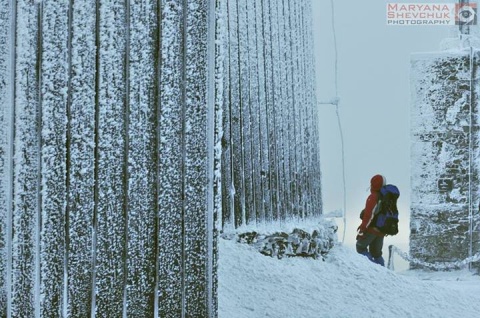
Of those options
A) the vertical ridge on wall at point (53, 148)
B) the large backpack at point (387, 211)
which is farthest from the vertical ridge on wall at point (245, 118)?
the large backpack at point (387, 211)

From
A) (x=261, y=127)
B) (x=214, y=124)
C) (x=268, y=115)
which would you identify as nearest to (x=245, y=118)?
(x=261, y=127)

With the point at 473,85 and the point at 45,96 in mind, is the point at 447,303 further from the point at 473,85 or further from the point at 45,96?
the point at 473,85

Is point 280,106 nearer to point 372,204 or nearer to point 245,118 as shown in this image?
point 245,118

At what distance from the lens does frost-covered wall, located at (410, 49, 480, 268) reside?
459 inches

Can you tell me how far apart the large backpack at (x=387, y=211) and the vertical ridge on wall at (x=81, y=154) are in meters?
→ 5.47

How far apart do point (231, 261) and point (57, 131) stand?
234 cm

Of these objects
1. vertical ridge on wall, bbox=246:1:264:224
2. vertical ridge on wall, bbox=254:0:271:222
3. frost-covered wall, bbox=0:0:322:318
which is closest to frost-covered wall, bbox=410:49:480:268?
vertical ridge on wall, bbox=254:0:271:222

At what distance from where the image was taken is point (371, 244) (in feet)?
27.8

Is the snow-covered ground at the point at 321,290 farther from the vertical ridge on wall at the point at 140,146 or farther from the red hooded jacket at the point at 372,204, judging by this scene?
the red hooded jacket at the point at 372,204

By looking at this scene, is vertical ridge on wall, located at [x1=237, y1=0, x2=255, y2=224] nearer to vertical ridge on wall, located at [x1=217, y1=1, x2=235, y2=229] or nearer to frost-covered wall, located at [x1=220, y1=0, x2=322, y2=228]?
frost-covered wall, located at [x1=220, y1=0, x2=322, y2=228]

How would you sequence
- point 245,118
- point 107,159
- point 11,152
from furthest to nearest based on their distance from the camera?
1. point 245,118
2. point 107,159
3. point 11,152

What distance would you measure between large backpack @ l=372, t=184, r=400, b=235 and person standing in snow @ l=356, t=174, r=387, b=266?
0.04 metres

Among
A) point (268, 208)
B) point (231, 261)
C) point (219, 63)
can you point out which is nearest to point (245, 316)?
point (231, 261)

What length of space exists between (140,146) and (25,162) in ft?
1.33
